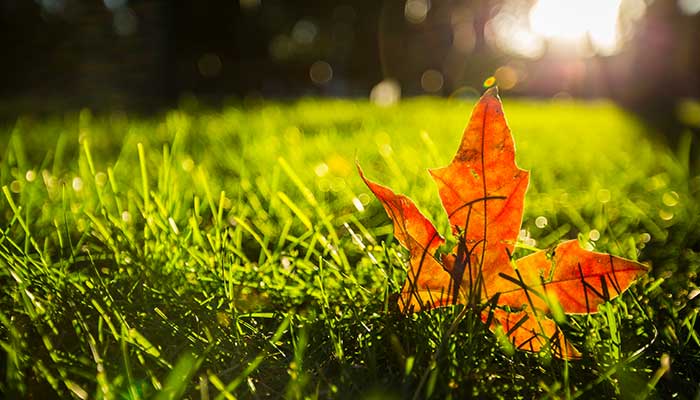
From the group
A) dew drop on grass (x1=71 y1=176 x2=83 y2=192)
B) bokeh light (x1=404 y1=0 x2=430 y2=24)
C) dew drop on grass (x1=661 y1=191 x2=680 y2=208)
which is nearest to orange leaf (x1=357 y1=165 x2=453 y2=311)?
dew drop on grass (x1=71 y1=176 x2=83 y2=192)

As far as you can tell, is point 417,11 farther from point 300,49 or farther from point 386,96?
point 386,96

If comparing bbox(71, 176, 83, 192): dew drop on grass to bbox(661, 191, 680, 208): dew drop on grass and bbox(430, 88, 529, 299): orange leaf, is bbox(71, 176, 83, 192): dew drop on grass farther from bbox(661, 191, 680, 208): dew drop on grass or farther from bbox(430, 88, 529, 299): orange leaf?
bbox(661, 191, 680, 208): dew drop on grass

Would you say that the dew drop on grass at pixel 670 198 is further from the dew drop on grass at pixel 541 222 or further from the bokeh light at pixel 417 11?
the bokeh light at pixel 417 11

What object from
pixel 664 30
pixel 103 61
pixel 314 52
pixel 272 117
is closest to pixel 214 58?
pixel 103 61

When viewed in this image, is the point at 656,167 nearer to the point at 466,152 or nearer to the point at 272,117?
the point at 466,152

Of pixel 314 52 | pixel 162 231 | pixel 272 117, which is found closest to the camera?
pixel 162 231

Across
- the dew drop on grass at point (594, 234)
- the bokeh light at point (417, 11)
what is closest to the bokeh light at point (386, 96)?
the dew drop on grass at point (594, 234)

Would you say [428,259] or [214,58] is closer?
[428,259]
